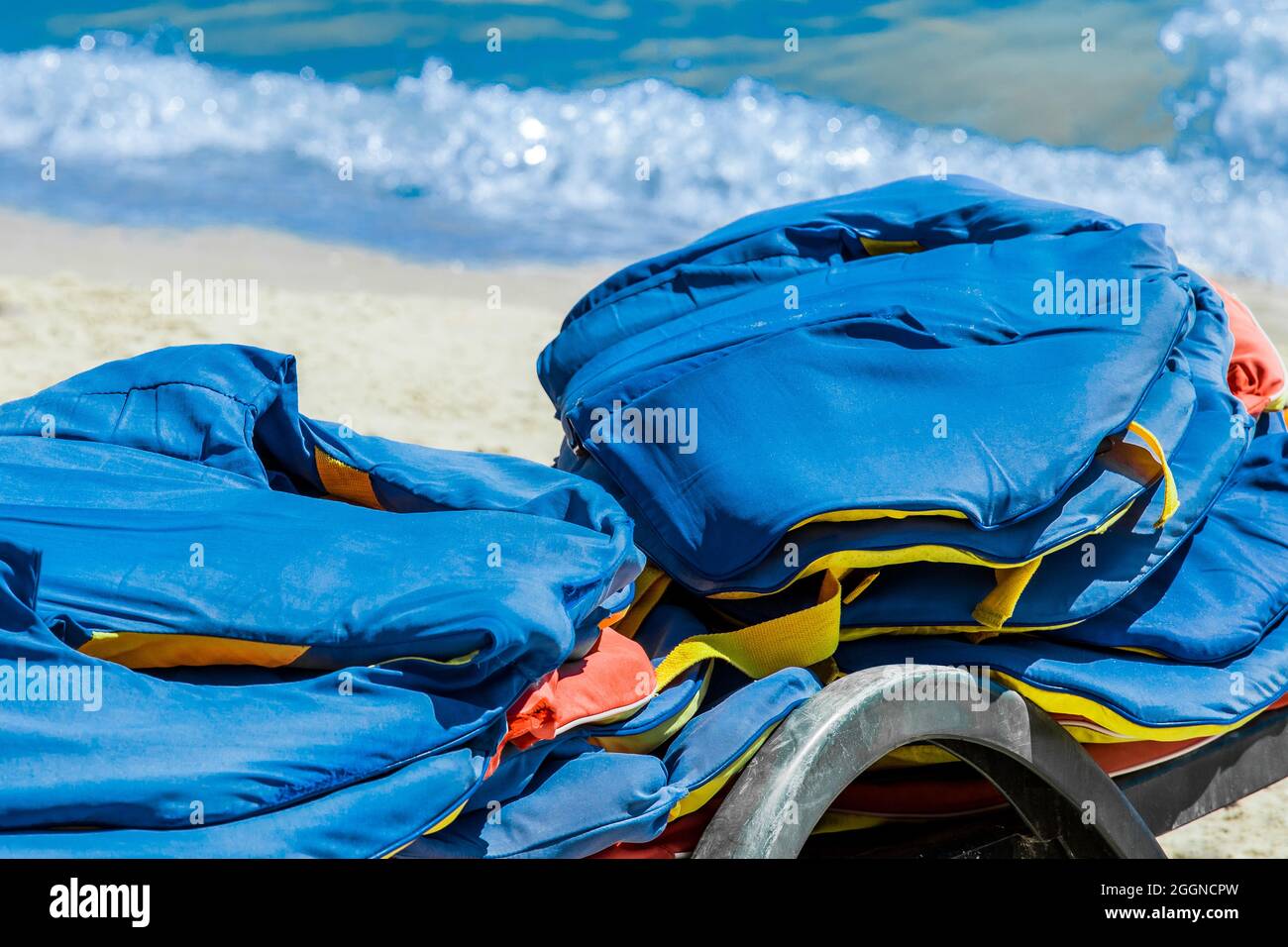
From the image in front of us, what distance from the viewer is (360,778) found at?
929 mm

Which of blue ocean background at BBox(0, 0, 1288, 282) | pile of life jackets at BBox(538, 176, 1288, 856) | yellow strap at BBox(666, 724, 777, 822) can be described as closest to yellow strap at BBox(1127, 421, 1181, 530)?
pile of life jackets at BBox(538, 176, 1288, 856)

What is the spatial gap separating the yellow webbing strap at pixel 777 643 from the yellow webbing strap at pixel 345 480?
34 centimetres

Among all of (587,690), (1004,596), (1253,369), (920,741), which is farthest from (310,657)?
(1253,369)

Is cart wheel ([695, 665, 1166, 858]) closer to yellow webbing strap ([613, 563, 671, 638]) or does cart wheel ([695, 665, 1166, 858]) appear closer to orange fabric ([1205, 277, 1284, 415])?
yellow webbing strap ([613, 563, 671, 638])

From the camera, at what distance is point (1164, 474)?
132cm

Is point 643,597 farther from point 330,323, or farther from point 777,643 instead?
point 330,323

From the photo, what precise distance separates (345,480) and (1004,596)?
2.14 feet

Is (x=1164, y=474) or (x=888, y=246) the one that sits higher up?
(x=888, y=246)

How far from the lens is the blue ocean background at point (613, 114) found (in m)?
6.91

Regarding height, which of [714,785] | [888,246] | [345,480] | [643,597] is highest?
[888,246]
